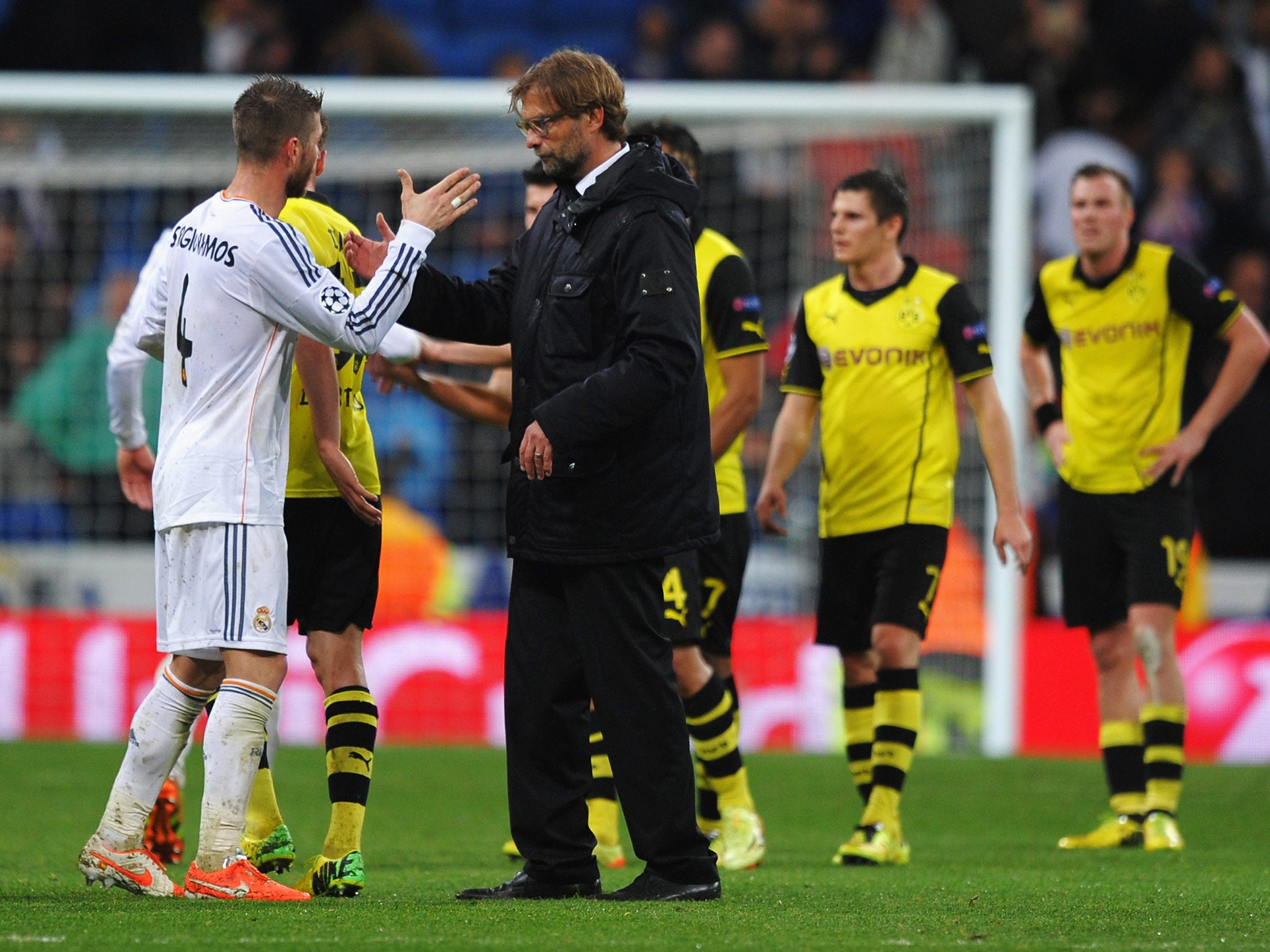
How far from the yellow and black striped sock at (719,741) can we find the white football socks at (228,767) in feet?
6.54

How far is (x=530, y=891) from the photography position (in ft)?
15.0

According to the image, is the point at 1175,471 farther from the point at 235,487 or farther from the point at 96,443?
the point at 96,443

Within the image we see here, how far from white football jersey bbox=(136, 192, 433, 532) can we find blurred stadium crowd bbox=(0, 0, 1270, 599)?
736 cm

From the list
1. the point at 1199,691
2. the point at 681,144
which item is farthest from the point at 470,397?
the point at 1199,691

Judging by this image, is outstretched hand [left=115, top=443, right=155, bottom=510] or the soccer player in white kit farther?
outstretched hand [left=115, top=443, right=155, bottom=510]

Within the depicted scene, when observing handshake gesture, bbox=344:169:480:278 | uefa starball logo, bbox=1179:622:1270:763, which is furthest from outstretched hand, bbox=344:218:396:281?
uefa starball logo, bbox=1179:622:1270:763

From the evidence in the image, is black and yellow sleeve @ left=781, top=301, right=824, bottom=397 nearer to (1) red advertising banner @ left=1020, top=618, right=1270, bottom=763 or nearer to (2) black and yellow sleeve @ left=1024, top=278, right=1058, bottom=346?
(2) black and yellow sleeve @ left=1024, top=278, right=1058, bottom=346

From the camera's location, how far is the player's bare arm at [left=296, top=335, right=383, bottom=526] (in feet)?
15.5

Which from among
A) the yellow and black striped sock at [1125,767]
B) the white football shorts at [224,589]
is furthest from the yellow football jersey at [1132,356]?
the white football shorts at [224,589]

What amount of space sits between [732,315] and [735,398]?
0.28m

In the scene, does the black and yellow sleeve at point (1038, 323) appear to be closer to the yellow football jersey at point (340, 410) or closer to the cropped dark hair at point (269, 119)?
the yellow football jersey at point (340, 410)

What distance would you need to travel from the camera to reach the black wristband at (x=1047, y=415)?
716cm

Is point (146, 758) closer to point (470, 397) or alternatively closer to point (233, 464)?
point (233, 464)

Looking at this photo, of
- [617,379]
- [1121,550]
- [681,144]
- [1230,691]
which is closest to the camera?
[617,379]
